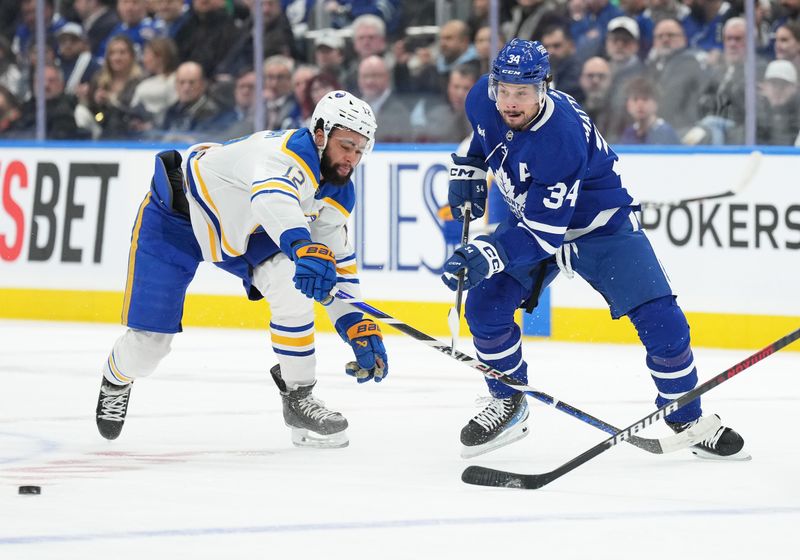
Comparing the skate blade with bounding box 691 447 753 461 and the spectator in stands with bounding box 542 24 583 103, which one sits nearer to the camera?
the skate blade with bounding box 691 447 753 461

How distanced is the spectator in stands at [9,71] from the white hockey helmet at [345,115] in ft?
15.5

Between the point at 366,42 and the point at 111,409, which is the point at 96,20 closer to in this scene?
the point at 366,42

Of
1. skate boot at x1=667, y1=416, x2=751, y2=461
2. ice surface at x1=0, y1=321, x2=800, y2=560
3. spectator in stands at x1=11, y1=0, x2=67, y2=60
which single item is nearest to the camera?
ice surface at x1=0, y1=321, x2=800, y2=560

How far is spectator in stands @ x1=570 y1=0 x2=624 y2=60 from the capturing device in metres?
6.98

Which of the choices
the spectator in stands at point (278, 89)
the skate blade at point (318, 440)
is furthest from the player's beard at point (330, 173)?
the spectator in stands at point (278, 89)

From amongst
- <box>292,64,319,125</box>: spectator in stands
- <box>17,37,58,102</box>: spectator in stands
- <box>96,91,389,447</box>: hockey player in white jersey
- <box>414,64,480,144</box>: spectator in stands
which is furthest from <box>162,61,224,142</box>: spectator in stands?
<box>96,91,389,447</box>: hockey player in white jersey

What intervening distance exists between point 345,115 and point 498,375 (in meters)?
0.79

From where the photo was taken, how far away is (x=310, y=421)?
14.0ft

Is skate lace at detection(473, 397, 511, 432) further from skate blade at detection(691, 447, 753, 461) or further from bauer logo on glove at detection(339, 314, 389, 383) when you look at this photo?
skate blade at detection(691, 447, 753, 461)

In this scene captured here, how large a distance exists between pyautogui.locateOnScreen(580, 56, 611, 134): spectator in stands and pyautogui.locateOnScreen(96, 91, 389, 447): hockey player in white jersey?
115 inches

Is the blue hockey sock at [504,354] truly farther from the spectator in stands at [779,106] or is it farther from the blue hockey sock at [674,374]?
the spectator in stands at [779,106]

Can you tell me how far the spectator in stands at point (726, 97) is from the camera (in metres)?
6.73

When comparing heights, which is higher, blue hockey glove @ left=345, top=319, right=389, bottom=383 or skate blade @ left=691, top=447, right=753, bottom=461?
blue hockey glove @ left=345, top=319, right=389, bottom=383

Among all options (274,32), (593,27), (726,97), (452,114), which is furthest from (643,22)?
(274,32)
